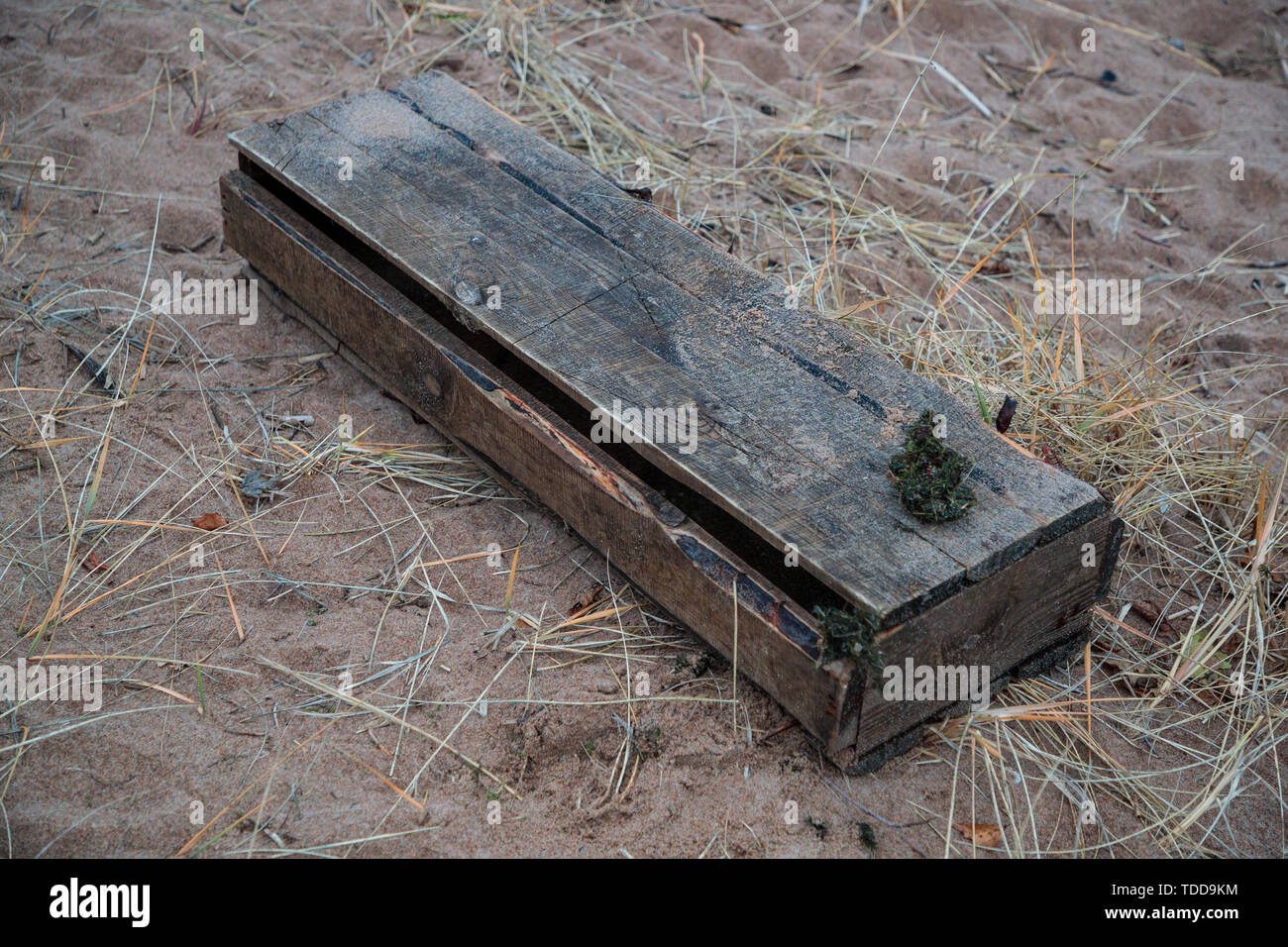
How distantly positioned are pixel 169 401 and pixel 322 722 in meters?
1.35

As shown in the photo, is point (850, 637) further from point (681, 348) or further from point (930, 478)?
point (681, 348)

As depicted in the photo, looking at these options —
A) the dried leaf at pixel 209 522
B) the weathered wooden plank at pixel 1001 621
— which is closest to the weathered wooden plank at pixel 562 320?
the weathered wooden plank at pixel 1001 621

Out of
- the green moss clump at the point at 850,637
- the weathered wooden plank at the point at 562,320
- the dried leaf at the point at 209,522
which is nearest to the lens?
the green moss clump at the point at 850,637

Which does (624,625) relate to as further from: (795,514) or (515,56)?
(515,56)

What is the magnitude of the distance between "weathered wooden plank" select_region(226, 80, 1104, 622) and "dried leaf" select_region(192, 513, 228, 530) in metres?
0.84

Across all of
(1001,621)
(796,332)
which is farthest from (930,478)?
(796,332)

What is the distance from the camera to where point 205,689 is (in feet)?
8.54

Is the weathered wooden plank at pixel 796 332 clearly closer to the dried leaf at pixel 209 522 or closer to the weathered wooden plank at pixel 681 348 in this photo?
the weathered wooden plank at pixel 681 348

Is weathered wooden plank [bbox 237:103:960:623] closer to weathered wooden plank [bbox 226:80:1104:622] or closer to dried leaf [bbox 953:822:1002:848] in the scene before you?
weathered wooden plank [bbox 226:80:1104:622]

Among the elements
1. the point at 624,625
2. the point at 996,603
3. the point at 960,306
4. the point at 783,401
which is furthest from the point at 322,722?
the point at 960,306

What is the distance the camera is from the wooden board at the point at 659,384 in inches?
94.2

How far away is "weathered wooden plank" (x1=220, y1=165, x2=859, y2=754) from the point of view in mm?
2395

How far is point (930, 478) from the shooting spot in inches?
95.6

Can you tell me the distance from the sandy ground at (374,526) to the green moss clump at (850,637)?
40 centimetres
